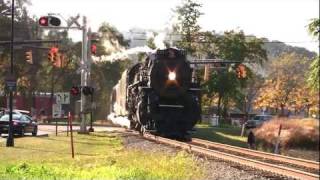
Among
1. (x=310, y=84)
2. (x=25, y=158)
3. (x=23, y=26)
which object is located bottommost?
(x=25, y=158)

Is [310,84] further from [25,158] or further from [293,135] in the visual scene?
[25,158]

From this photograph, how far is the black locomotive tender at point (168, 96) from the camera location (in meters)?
27.9

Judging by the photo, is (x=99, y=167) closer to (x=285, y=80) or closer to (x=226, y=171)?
(x=226, y=171)

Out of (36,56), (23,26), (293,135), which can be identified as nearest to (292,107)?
(293,135)

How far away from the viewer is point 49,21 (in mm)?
35781

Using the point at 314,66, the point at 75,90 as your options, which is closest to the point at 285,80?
the point at 314,66

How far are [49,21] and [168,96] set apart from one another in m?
11.0

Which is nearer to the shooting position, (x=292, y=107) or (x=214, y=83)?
(x=292, y=107)

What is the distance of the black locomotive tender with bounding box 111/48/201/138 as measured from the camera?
27.9 meters

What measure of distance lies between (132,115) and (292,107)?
1024cm

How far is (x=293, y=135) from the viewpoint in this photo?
17.9 m

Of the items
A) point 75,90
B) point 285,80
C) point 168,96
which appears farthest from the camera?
point 285,80

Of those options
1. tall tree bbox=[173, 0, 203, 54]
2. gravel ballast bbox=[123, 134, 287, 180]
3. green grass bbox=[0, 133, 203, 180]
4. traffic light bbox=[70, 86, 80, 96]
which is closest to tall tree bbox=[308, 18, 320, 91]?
tall tree bbox=[173, 0, 203, 54]

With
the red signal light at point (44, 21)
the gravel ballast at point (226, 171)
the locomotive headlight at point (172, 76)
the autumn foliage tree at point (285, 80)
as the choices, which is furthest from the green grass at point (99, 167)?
the autumn foliage tree at point (285, 80)
